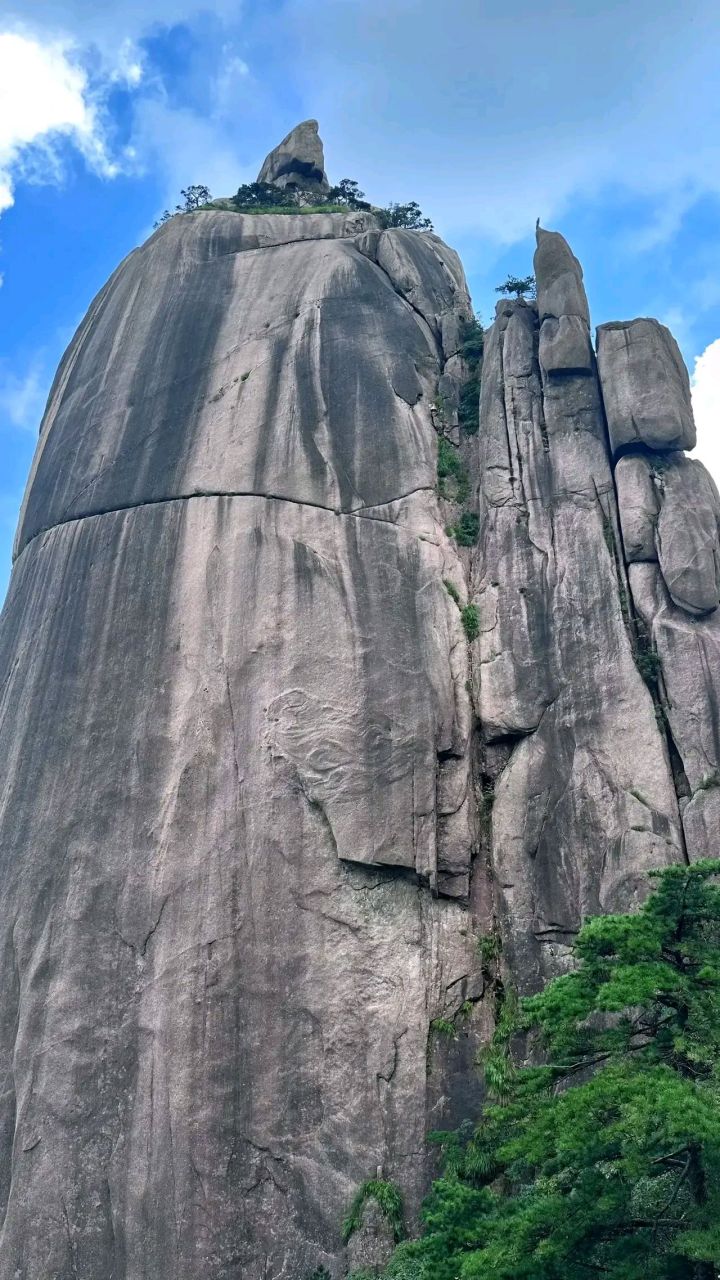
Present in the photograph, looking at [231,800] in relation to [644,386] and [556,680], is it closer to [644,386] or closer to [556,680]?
[556,680]

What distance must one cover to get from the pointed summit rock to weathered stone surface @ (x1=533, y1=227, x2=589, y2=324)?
445 inches

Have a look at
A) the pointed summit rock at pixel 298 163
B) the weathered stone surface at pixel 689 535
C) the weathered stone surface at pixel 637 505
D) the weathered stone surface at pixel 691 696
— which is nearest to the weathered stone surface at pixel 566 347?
the weathered stone surface at pixel 637 505

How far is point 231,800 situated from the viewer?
17844mm

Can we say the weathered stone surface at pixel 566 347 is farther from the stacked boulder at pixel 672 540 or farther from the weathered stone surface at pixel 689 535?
the weathered stone surface at pixel 689 535

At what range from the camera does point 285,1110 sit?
15703mm

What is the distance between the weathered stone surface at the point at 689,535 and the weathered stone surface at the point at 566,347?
314cm

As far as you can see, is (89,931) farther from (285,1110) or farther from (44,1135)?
(285,1110)

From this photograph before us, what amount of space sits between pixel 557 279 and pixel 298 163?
13.3 metres

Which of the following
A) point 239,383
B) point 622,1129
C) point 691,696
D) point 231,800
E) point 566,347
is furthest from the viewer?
point 239,383

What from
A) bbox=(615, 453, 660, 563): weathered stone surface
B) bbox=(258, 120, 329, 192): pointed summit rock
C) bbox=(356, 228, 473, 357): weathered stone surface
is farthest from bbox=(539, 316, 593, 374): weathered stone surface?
bbox=(258, 120, 329, 192): pointed summit rock

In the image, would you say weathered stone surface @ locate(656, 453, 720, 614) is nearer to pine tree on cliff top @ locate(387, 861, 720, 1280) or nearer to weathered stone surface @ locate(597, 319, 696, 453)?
weathered stone surface @ locate(597, 319, 696, 453)

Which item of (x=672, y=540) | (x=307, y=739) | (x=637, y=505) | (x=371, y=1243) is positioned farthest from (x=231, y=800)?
(x=637, y=505)

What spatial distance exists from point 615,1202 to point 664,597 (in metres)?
11.3

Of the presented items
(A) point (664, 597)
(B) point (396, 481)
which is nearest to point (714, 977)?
(A) point (664, 597)
